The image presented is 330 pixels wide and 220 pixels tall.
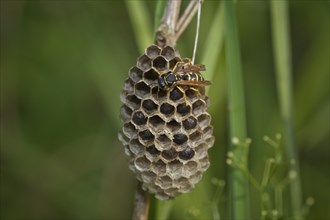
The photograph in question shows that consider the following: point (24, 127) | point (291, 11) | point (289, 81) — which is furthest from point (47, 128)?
point (289, 81)

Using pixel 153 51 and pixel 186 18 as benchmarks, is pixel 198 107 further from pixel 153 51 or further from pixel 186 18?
pixel 186 18

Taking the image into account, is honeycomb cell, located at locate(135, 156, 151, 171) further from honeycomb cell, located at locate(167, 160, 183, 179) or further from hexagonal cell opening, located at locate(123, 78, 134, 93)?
hexagonal cell opening, located at locate(123, 78, 134, 93)

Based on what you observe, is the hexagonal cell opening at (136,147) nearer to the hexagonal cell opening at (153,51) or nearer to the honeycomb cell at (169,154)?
the honeycomb cell at (169,154)

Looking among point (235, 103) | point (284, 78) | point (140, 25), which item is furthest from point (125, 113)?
point (284, 78)

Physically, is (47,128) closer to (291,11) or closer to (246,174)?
(291,11)

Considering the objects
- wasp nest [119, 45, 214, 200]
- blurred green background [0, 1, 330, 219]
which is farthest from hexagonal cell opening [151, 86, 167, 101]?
blurred green background [0, 1, 330, 219]

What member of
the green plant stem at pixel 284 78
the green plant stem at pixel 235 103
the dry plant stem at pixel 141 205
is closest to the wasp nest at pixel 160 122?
the dry plant stem at pixel 141 205
